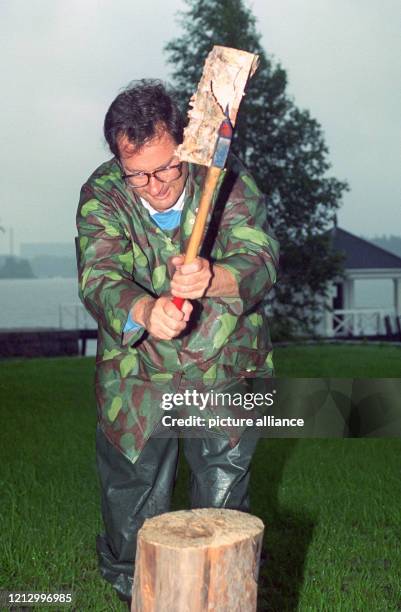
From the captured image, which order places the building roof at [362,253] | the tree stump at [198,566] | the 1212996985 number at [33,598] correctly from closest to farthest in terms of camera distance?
1. the tree stump at [198,566]
2. the 1212996985 number at [33,598]
3. the building roof at [362,253]

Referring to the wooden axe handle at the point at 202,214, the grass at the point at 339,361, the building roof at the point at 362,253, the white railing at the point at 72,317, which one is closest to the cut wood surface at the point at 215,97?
the wooden axe handle at the point at 202,214

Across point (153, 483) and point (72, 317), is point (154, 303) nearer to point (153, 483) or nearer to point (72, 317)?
point (153, 483)

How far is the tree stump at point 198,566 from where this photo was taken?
103 inches

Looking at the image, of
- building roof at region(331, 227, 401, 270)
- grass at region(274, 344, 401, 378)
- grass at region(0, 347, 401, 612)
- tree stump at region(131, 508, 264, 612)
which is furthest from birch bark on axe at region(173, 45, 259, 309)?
building roof at region(331, 227, 401, 270)

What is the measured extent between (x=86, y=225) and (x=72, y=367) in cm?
1344

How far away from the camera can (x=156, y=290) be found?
3.67m

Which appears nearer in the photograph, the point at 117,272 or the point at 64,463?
the point at 117,272

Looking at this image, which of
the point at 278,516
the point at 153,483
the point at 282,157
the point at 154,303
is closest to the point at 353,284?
the point at 282,157

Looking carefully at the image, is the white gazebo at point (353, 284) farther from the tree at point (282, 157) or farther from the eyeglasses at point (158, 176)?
the eyeglasses at point (158, 176)

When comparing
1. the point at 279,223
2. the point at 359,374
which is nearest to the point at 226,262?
the point at 359,374

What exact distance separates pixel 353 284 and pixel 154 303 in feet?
87.0

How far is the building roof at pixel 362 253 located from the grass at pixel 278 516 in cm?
1910

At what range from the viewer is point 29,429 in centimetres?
984

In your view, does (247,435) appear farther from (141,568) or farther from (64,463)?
(64,463)
